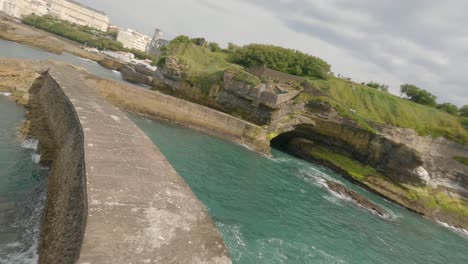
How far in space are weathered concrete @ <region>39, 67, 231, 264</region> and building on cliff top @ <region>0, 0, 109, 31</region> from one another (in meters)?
159

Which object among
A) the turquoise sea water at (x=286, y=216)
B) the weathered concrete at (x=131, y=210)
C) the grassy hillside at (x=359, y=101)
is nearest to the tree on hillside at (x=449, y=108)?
the grassy hillside at (x=359, y=101)

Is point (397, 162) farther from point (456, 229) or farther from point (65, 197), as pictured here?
point (65, 197)

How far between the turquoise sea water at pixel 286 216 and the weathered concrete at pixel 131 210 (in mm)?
3999

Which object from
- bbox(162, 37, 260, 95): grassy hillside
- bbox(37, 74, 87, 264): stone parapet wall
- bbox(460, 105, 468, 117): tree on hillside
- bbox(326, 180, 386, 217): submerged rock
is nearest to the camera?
bbox(37, 74, 87, 264): stone parapet wall

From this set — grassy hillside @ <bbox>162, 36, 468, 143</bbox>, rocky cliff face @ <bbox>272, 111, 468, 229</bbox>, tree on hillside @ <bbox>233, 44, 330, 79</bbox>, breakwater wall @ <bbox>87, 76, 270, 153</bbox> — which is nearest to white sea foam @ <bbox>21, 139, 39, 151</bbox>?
breakwater wall @ <bbox>87, 76, 270, 153</bbox>

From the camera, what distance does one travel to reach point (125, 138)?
38.9ft

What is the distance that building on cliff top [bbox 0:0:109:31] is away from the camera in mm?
135625

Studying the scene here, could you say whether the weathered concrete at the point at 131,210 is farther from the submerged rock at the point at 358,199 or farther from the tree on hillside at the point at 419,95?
the tree on hillside at the point at 419,95

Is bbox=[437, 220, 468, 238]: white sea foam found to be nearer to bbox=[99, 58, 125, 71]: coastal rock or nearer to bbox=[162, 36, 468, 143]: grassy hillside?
bbox=[162, 36, 468, 143]: grassy hillside

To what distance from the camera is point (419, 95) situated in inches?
1800

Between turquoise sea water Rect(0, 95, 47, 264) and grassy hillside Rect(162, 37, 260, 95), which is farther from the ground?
grassy hillside Rect(162, 37, 260, 95)

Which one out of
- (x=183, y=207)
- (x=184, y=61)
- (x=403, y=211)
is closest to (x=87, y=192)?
(x=183, y=207)

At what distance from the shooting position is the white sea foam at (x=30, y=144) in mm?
14283

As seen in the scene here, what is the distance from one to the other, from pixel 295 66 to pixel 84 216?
43.6m
